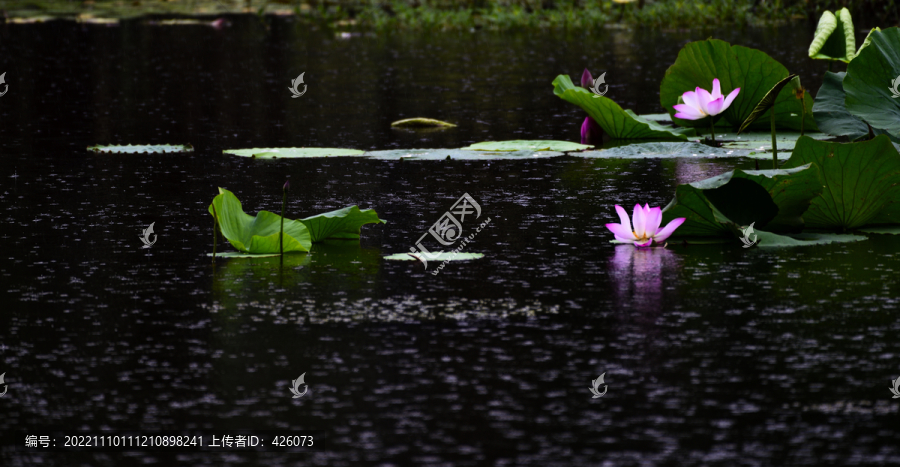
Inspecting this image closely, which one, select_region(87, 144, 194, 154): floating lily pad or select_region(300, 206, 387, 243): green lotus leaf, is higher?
select_region(87, 144, 194, 154): floating lily pad

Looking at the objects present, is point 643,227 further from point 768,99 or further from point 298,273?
point 298,273

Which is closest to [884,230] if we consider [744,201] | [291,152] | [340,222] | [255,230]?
[744,201]

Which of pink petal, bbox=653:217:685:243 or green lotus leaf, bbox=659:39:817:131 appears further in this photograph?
green lotus leaf, bbox=659:39:817:131

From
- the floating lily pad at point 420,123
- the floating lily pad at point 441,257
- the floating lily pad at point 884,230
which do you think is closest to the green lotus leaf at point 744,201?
the floating lily pad at point 884,230

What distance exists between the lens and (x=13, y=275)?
3254mm

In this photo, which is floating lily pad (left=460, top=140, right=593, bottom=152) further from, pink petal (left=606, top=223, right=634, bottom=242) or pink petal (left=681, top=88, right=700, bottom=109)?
pink petal (left=606, top=223, right=634, bottom=242)

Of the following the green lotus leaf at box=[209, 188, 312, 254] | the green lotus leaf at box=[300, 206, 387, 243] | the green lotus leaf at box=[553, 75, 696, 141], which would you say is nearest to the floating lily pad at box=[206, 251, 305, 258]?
the green lotus leaf at box=[209, 188, 312, 254]

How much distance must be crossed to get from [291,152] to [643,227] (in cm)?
245

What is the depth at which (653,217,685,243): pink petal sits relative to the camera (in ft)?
11.6

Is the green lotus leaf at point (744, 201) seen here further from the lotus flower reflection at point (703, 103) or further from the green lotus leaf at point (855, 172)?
the lotus flower reflection at point (703, 103)

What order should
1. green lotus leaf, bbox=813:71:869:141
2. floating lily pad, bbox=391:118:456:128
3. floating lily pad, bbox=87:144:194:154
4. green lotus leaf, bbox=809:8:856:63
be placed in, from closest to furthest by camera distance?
green lotus leaf, bbox=813:71:869:141 → green lotus leaf, bbox=809:8:856:63 → floating lily pad, bbox=87:144:194:154 → floating lily pad, bbox=391:118:456:128

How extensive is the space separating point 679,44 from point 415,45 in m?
3.05

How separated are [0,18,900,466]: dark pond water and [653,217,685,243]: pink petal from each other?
0.09 m

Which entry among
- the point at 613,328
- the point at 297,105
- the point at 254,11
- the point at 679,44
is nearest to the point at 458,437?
the point at 613,328
